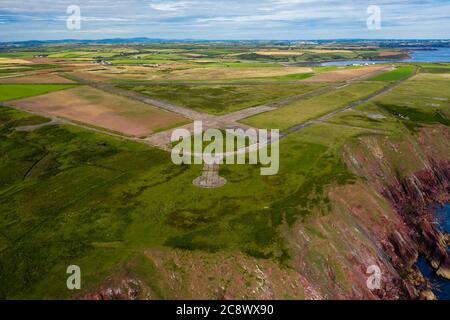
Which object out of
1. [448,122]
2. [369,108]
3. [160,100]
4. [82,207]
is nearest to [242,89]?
[160,100]

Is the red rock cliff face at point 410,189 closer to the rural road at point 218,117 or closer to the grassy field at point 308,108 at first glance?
the rural road at point 218,117

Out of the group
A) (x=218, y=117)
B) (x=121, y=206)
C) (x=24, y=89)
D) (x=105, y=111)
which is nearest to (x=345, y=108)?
(x=218, y=117)

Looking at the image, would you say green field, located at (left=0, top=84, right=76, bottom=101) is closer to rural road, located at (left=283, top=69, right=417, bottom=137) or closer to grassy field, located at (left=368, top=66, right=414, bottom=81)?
rural road, located at (left=283, top=69, right=417, bottom=137)

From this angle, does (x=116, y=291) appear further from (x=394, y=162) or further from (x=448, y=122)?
(x=448, y=122)

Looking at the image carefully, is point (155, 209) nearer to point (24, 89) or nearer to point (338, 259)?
point (338, 259)

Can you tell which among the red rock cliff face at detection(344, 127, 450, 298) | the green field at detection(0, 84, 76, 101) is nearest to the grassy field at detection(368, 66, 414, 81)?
the red rock cliff face at detection(344, 127, 450, 298)
